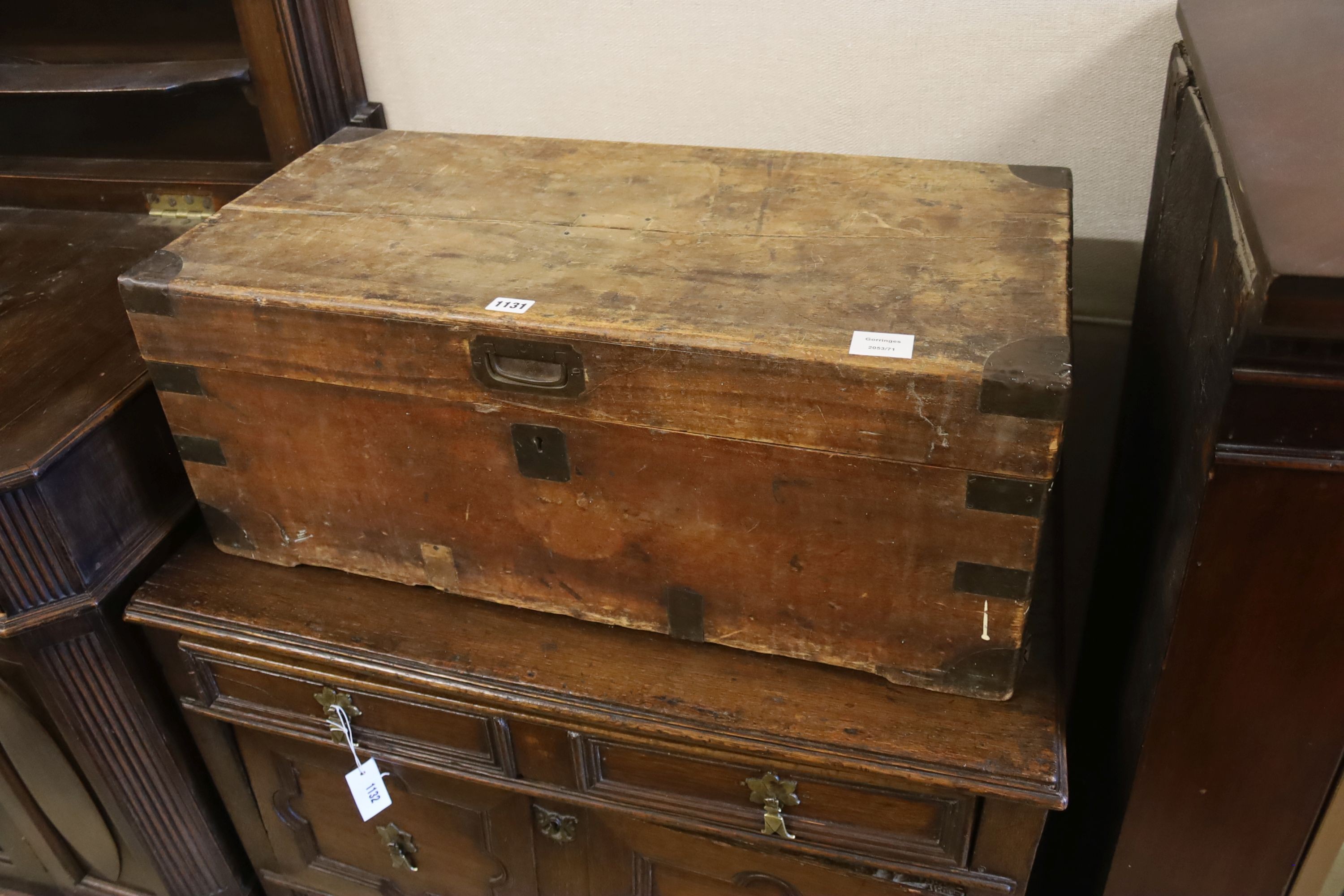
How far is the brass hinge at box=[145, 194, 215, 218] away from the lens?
1.52 metres

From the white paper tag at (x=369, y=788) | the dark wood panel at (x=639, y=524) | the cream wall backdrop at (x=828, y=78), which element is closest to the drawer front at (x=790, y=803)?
the dark wood panel at (x=639, y=524)

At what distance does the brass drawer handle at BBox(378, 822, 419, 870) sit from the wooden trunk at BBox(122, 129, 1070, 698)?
0.37 m

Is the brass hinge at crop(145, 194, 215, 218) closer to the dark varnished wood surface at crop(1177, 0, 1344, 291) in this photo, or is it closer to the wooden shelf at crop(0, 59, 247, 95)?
the wooden shelf at crop(0, 59, 247, 95)

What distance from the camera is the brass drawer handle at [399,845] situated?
1.29m

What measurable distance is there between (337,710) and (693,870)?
1.47 feet

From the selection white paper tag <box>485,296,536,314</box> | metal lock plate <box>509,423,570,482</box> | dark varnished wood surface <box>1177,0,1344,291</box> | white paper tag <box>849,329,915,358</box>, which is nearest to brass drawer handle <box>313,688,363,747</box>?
metal lock plate <box>509,423,570,482</box>

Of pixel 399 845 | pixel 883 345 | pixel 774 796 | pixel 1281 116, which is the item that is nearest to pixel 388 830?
pixel 399 845

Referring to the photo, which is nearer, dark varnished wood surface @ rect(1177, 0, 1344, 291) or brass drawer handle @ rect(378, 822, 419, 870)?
dark varnished wood surface @ rect(1177, 0, 1344, 291)

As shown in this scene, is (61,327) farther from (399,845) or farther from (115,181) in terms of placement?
(399,845)

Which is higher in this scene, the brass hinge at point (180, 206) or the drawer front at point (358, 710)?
the brass hinge at point (180, 206)

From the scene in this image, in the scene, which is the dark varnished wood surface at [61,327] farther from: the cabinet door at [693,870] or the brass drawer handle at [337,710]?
the cabinet door at [693,870]

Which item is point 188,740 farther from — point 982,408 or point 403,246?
point 982,408

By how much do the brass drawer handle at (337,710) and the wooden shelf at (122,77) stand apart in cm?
84

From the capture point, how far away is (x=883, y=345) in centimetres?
85
